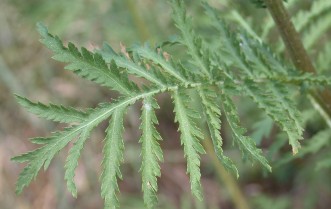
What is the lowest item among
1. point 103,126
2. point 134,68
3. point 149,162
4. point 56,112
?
point 149,162

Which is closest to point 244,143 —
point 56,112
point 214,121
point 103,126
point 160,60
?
point 214,121

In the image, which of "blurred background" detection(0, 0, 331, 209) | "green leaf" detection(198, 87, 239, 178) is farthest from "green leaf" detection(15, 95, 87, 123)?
"blurred background" detection(0, 0, 331, 209)

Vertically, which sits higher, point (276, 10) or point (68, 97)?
point (68, 97)

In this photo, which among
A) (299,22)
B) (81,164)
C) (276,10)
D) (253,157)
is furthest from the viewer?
(81,164)

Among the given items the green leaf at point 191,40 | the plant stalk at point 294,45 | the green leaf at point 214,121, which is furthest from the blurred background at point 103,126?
the green leaf at point 214,121

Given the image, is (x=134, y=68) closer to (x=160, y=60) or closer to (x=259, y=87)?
(x=160, y=60)

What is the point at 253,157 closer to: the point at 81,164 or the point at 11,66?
the point at 81,164

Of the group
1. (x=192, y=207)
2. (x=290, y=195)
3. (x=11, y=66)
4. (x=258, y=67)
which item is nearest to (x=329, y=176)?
(x=290, y=195)
